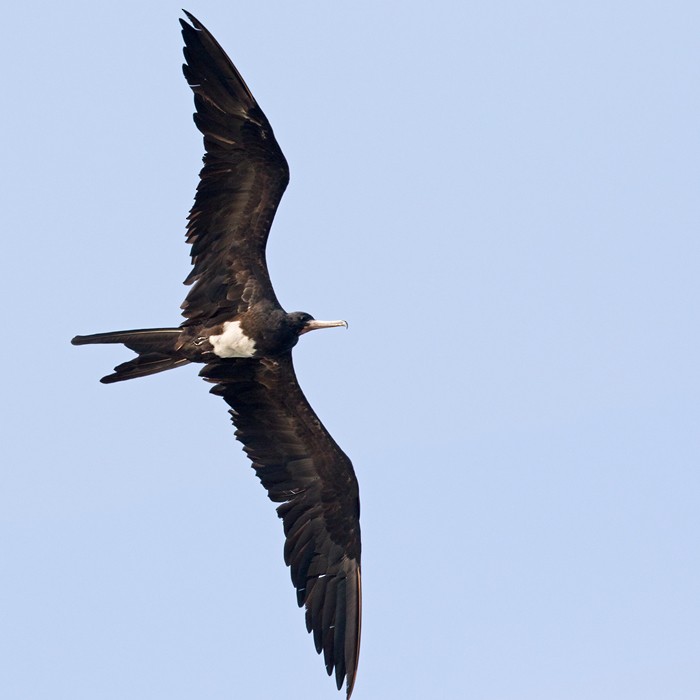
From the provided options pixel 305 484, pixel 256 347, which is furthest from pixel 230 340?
pixel 305 484

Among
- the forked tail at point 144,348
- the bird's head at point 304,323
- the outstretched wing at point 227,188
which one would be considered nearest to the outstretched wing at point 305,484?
the bird's head at point 304,323

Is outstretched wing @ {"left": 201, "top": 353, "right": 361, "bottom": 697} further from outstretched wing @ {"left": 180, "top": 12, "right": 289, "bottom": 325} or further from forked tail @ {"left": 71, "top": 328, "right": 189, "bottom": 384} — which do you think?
outstretched wing @ {"left": 180, "top": 12, "right": 289, "bottom": 325}

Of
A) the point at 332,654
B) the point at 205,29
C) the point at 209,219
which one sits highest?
the point at 205,29

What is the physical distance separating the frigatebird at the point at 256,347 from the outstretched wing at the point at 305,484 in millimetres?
12

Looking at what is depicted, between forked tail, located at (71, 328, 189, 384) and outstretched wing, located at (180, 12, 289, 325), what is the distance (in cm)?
35

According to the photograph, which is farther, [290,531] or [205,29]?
[290,531]

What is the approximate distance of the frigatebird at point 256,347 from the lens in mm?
16141

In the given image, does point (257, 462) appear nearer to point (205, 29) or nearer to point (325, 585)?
point (325, 585)

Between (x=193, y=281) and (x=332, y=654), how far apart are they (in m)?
4.59

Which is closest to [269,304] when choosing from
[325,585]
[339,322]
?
[339,322]

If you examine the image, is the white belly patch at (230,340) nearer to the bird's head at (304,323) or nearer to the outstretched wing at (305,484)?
the bird's head at (304,323)

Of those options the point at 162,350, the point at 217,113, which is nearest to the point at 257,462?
the point at 162,350

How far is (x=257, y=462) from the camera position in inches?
703

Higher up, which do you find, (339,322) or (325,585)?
(339,322)
